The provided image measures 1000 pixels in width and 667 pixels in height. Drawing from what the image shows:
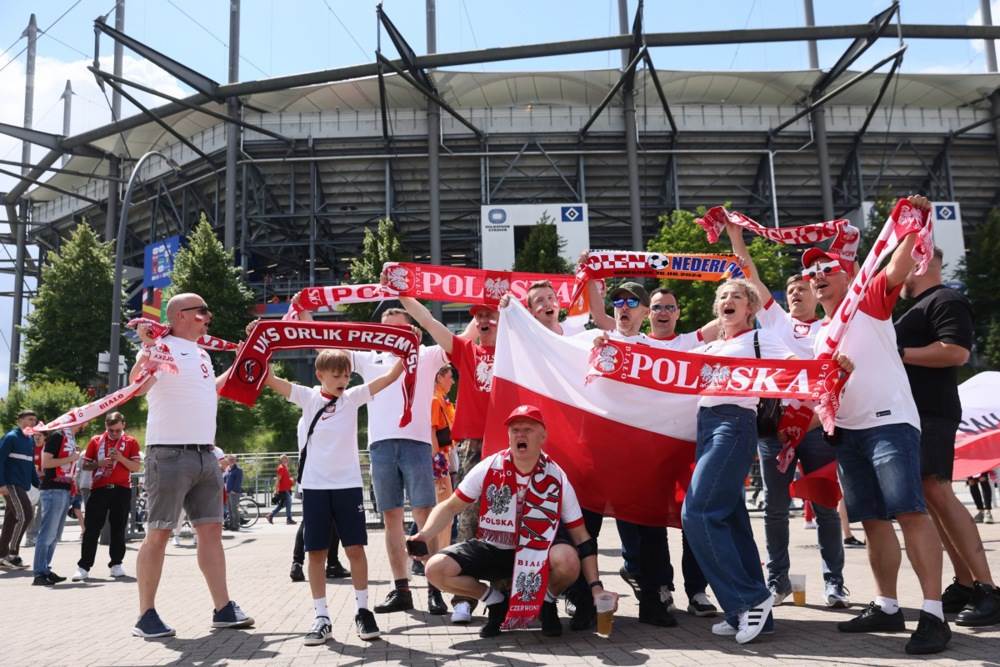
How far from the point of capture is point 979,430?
796 centimetres

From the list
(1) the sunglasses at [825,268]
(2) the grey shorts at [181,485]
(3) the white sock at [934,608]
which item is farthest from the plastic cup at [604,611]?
(2) the grey shorts at [181,485]

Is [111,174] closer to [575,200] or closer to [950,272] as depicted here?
[575,200]

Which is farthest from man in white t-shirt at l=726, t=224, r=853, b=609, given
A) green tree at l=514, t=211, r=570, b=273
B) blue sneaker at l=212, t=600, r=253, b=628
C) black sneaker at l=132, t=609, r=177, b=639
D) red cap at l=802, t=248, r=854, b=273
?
green tree at l=514, t=211, r=570, b=273

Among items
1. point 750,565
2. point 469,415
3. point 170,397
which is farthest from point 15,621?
point 750,565

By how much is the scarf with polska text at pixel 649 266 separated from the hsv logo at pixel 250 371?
2.39 meters

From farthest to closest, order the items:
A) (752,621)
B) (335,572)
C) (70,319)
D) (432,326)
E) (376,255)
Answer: (70,319) < (376,255) < (335,572) < (432,326) < (752,621)

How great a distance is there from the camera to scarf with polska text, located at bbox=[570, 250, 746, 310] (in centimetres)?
638

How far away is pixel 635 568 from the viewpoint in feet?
18.1

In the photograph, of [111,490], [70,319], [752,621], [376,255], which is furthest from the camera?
[70,319]

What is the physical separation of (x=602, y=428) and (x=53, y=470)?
7.80 meters

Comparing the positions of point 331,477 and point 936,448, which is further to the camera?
point 331,477

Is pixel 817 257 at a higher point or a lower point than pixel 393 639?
higher

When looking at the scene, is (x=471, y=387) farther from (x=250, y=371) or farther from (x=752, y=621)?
(x=752, y=621)

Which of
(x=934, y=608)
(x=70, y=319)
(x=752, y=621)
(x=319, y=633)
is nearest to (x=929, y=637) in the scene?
(x=934, y=608)
